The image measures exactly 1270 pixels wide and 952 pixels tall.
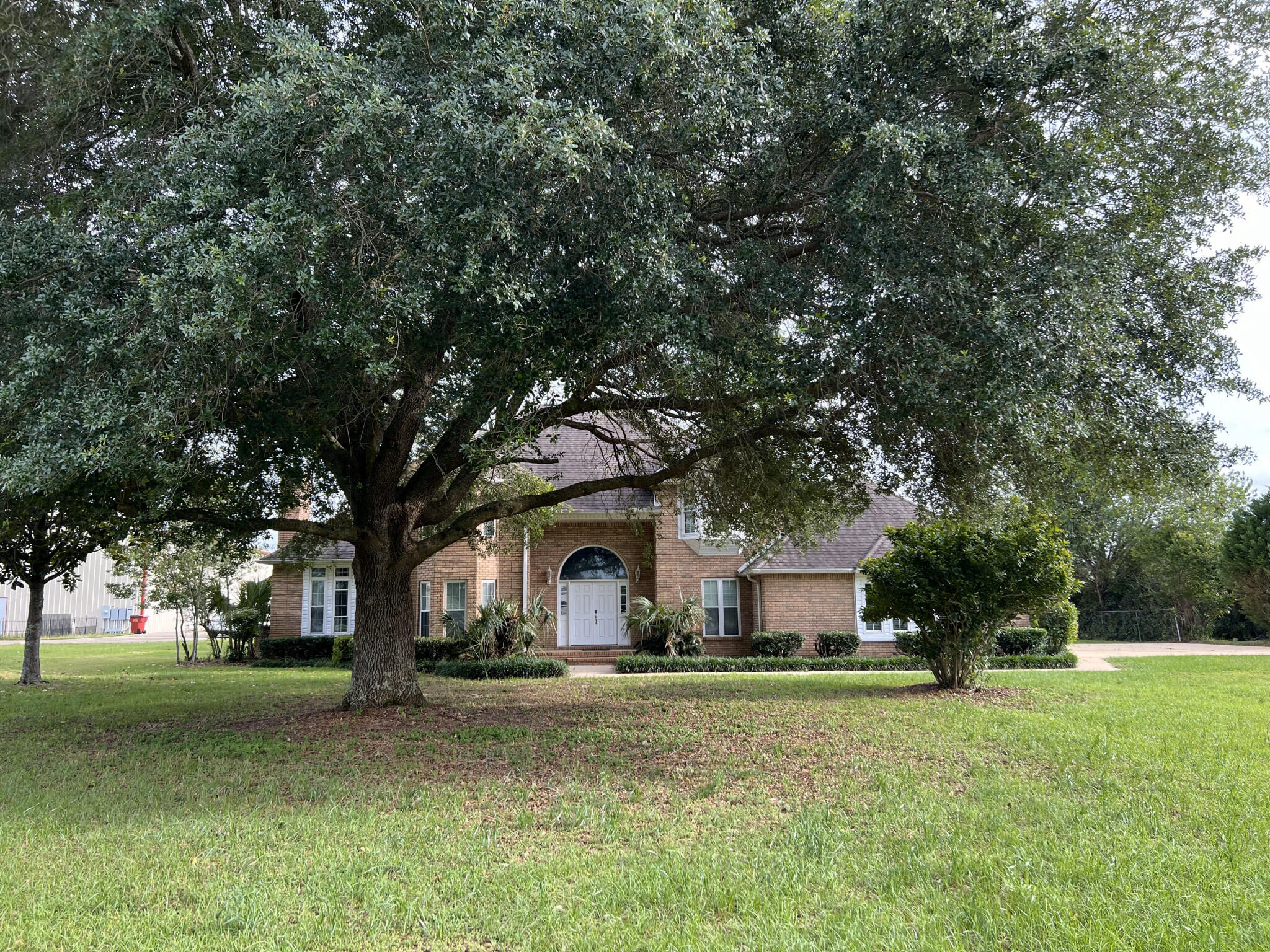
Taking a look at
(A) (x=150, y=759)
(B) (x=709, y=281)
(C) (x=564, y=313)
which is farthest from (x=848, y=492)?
(A) (x=150, y=759)

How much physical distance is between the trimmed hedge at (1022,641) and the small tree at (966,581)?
27.6ft

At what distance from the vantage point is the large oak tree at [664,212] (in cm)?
660

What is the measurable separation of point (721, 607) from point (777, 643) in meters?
2.16

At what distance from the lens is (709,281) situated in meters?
7.91

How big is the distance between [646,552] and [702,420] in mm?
7744

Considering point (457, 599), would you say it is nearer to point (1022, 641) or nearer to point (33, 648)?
point (33, 648)

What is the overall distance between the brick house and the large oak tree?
1258 cm

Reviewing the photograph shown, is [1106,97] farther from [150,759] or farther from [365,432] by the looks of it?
[150,759]

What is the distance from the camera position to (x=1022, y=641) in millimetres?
21344

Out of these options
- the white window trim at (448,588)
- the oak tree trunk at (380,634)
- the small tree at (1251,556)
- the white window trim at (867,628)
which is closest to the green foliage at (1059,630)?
the white window trim at (867,628)

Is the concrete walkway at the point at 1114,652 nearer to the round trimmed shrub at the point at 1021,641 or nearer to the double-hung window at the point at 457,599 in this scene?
the round trimmed shrub at the point at 1021,641

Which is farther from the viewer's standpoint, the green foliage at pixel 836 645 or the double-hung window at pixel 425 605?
the double-hung window at pixel 425 605

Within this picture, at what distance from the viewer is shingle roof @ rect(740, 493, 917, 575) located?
2175 cm

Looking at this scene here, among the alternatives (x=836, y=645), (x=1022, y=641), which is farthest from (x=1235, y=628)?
(x=836, y=645)
